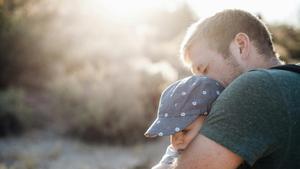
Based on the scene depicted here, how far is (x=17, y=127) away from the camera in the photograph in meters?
10.8

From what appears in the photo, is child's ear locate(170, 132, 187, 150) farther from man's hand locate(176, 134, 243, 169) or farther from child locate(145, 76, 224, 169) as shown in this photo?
man's hand locate(176, 134, 243, 169)

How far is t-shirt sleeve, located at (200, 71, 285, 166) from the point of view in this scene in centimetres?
243

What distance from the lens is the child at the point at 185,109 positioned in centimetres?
266

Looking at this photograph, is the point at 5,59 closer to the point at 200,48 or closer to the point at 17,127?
the point at 17,127

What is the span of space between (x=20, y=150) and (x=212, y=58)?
722 cm

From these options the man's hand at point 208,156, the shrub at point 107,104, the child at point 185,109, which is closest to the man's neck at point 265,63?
the child at point 185,109

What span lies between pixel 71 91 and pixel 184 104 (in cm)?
938

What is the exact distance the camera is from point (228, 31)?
2902mm

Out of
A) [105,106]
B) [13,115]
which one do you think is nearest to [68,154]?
[13,115]

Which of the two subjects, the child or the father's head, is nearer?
the child

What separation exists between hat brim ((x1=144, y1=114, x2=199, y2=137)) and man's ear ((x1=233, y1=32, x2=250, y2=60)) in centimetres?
39

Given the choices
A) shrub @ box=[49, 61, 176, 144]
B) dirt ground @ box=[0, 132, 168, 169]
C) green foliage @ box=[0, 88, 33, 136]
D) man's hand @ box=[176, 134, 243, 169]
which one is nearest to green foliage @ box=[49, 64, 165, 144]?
shrub @ box=[49, 61, 176, 144]

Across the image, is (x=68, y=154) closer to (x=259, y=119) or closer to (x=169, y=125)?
(x=169, y=125)

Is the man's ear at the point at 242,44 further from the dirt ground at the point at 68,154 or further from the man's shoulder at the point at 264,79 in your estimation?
the dirt ground at the point at 68,154
